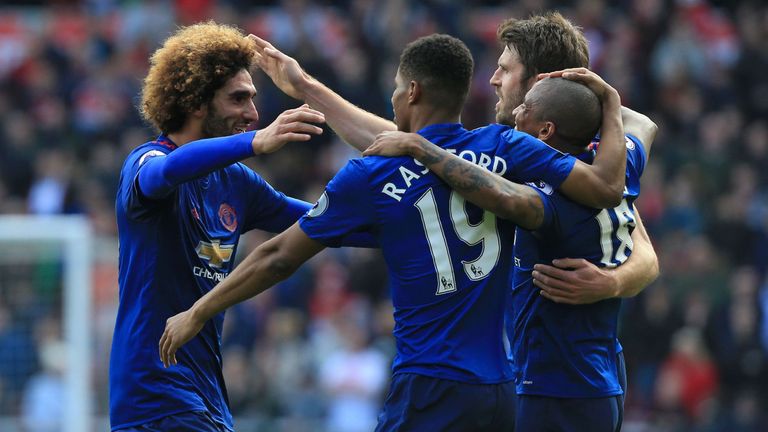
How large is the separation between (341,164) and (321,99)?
8.60 meters

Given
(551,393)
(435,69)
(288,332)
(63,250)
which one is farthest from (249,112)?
(288,332)

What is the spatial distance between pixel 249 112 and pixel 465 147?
1147 mm

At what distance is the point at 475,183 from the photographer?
5234mm

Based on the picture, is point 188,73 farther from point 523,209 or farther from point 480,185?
point 523,209

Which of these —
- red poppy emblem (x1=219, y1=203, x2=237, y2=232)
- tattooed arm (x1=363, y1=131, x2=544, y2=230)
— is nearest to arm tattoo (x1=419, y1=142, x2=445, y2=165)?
tattooed arm (x1=363, y1=131, x2=544, y2=230)

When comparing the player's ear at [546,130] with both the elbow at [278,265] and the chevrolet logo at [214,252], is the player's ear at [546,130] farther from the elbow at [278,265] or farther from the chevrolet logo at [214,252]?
the chevrolet logo at [214,252]

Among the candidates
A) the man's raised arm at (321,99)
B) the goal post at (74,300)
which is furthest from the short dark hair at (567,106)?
the goal post at (74,300)

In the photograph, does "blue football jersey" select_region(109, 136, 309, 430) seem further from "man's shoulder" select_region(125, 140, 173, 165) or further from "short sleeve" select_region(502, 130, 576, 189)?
"short sleeve" select_region(502, 130, 576, 189)

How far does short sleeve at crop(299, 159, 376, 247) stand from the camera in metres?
5.29

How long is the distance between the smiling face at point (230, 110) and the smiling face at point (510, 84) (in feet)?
3.89

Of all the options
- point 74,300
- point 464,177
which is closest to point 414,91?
point 464,177

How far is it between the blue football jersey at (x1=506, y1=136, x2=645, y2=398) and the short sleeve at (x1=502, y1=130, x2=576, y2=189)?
0.28 ft

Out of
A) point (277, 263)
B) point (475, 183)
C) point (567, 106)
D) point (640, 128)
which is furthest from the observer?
point (640, 128)

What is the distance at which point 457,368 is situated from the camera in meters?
5.21
